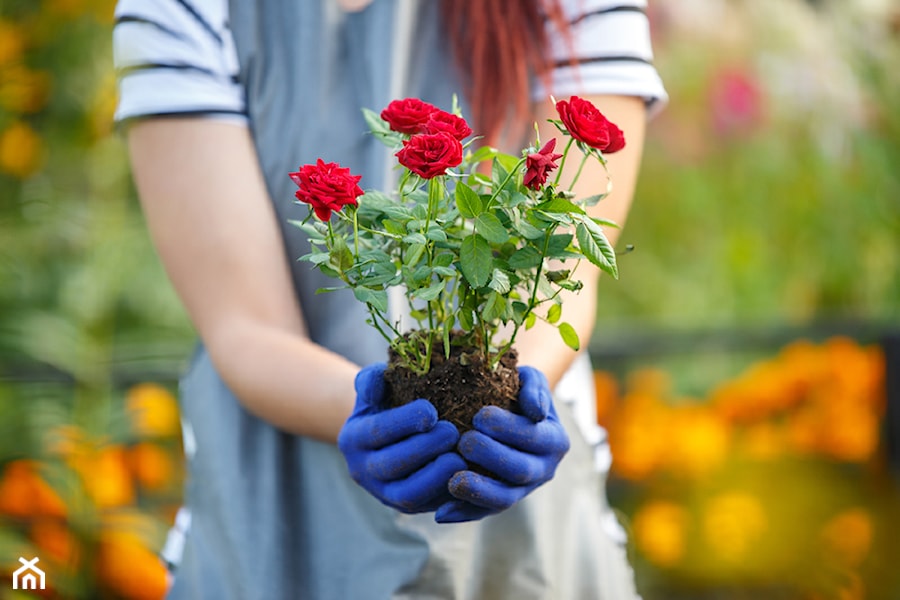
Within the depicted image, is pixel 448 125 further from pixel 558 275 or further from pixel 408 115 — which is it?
pixel 558 275

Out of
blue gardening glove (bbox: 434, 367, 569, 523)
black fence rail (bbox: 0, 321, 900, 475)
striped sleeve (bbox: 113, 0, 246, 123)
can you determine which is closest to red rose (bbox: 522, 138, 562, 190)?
blue gardening glove (bbox: 434, 367, 569, 523)

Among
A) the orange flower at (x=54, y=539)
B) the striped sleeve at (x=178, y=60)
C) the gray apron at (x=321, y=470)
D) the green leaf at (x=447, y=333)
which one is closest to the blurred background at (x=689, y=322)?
the orange flower at (x=54, y=539)

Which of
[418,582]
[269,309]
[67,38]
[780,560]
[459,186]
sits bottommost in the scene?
[780,560]

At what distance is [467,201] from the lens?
789mm

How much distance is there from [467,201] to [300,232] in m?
0.37

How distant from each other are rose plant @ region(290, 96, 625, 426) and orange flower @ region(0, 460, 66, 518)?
1.49 m

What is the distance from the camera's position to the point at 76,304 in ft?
7.35

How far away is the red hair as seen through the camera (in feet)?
3.64

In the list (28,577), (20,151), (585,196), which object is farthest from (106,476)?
(585,196)

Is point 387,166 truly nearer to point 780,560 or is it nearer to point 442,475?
point 442,475

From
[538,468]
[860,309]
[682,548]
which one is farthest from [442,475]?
[860,309]

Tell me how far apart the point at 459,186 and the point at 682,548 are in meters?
2.03

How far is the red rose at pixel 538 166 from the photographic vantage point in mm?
760

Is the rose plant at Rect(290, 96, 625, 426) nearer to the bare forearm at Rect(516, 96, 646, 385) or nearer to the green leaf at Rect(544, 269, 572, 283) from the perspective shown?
the green leaf at Rect(544, 269, 572, 283)
